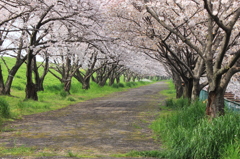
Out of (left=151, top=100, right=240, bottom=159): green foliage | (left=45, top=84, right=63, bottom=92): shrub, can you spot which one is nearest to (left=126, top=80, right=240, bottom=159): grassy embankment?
(left=151, top=100, right=240, bottom=159): green foliage

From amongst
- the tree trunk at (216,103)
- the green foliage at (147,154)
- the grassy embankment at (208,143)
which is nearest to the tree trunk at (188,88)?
the tree trunk at (216,103)

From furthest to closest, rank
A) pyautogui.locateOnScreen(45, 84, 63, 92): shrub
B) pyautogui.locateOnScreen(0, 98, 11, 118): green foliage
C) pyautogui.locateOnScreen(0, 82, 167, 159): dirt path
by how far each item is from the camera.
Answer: pyautogui.locateOnScreen(45, 84, 63, 92): shrub → pyautogui.locateOnScreen(0, 98, 11, 118): green foliage → pyautogui.locateOnScreen(0, 82, 167, 159): dirt path

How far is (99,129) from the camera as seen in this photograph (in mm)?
9906

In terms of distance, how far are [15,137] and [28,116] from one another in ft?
14.1

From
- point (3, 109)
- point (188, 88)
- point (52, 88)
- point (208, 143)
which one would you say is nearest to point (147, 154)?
point (208, 143)

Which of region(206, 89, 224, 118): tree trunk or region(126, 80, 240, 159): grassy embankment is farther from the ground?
region(206, 89, 224, 118): tree trunk

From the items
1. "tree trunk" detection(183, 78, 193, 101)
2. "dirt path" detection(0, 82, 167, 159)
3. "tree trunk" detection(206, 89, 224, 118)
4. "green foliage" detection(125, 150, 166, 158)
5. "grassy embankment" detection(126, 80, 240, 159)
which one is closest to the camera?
"grassy embankment" detection(126, 80, 240, 159)

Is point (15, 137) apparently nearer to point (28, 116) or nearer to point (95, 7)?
point (28, 116)

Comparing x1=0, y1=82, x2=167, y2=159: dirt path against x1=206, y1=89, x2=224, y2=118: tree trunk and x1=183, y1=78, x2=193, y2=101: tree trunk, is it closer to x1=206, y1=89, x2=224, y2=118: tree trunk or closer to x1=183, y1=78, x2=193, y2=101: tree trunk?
x1=206, y1=89, x2=224, y2=118: tree trunk

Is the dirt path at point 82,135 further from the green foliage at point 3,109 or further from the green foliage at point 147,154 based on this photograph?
the green foliage at point 3,109

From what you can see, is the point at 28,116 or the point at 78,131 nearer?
the point at 78,131

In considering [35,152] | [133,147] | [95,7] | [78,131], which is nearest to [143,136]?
[133,147]

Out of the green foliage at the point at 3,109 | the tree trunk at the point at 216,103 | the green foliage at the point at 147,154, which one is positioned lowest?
the green foliage at the point at 147,154

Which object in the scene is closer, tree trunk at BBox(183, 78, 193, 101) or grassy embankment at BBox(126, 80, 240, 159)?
grassy embankment at BBox(126, 80, 240, 159)
